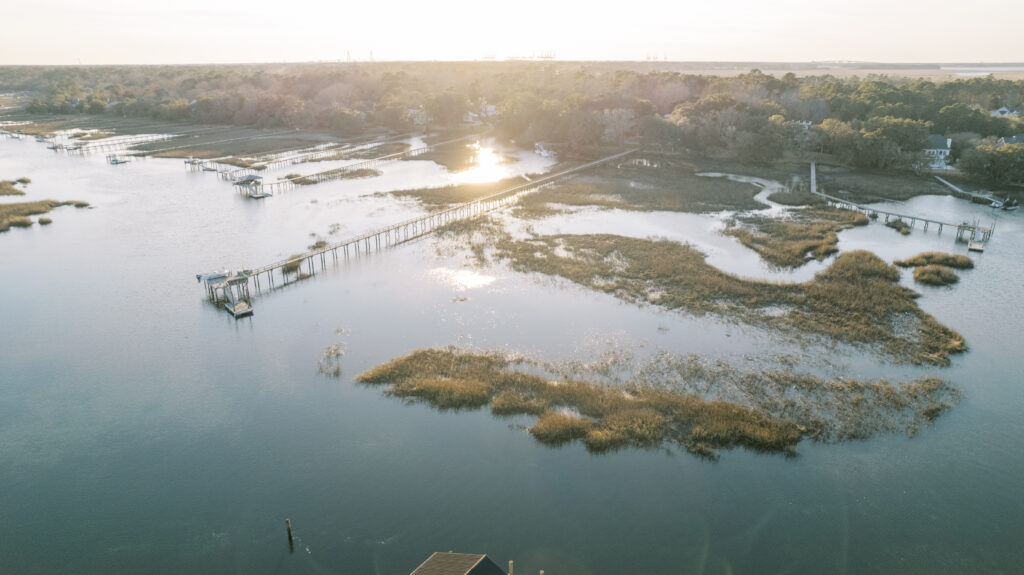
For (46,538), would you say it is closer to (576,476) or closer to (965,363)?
(576,476)

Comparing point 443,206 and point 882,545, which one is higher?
point 443,206

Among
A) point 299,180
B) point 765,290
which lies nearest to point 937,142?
point 765,290

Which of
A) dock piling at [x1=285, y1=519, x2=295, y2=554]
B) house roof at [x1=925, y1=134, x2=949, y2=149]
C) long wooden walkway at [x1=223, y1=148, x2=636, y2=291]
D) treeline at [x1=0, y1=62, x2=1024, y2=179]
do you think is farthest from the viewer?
treeline at [x1=0, y1=62, x2=1024, y2=179]

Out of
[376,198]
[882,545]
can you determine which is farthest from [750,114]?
[882,545]

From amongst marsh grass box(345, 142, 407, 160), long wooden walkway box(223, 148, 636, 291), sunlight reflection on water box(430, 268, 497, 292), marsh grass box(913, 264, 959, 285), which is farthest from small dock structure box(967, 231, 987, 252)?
marsh grass box(345, 142, 407, 160)

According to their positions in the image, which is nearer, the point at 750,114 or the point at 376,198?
the point at 376,198

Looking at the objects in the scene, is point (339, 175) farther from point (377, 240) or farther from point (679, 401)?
→ point (679, 401)

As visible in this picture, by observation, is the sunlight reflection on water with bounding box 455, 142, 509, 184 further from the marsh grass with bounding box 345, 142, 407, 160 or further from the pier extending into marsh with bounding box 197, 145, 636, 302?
the marsh grass with bounding box 345, 142, 407, 160
